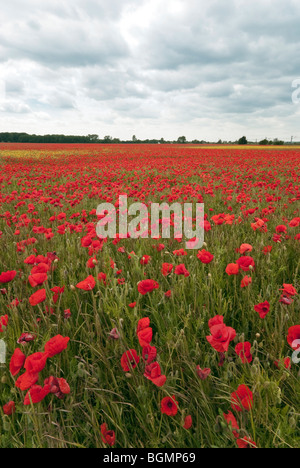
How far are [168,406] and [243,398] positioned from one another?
30 centimetres

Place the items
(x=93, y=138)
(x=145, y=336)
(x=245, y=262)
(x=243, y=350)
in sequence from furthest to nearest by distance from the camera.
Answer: (x=93, y=138) < (x=245, y=262) < (x=243, y=350) < (x=145, y=336)

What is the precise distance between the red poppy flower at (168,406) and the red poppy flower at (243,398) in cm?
22

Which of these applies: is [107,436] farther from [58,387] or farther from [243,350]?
[243,350]

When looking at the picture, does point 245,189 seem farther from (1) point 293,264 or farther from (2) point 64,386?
(2) point 64,386

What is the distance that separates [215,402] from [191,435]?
0.17 metres

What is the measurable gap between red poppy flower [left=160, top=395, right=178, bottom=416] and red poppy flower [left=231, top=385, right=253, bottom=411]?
22cm

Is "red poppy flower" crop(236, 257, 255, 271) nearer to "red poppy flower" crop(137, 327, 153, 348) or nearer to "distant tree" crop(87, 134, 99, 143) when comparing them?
"red poppy flower" crop(137, 327, 153, 348)

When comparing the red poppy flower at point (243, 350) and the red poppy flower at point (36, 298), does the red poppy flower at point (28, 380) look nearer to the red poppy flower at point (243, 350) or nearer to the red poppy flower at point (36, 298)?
the red poppy flower at point (36, 298)

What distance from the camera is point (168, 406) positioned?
114 centimetres

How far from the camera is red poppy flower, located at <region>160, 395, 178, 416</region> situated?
1095mm

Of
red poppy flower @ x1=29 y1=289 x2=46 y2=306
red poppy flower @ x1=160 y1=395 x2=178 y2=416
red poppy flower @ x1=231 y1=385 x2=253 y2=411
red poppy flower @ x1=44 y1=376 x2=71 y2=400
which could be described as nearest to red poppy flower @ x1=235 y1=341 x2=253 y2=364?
red poppy flower @ x1=231 y1=385 x2=253 y2=411

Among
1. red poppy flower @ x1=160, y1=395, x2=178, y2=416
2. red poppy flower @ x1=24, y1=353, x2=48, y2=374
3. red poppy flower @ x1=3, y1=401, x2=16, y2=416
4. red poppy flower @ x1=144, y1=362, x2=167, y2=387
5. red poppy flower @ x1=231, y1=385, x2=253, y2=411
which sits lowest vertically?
red poppy flower @ x1=3, y1=401, x2=16, y2=416

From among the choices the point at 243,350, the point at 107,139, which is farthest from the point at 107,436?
the point at 107,139
